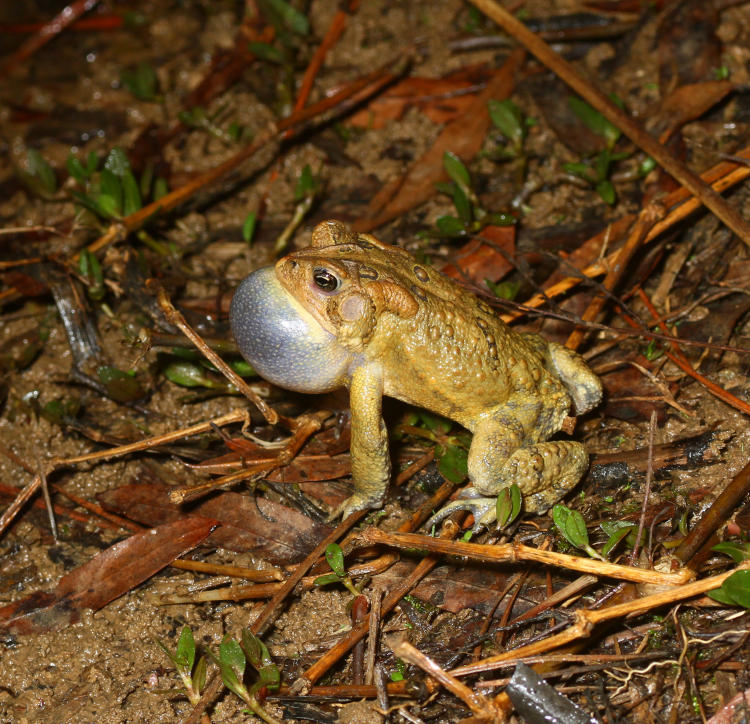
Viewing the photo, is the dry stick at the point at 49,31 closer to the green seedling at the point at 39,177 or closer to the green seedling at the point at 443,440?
the green seedling at the point at 39,177

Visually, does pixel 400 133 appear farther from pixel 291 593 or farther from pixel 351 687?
pixel 351 687

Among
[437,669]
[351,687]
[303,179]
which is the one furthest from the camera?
[303,179]

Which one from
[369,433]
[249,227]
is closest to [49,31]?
[249,227]

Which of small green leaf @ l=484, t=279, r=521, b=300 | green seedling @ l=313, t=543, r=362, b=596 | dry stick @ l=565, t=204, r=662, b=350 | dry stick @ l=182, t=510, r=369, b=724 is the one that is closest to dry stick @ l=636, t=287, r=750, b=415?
dry stick @ l=565, t=204, r=662, b=350

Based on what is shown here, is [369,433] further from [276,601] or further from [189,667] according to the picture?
[189,667]

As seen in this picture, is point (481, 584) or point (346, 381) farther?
point (346, 381)

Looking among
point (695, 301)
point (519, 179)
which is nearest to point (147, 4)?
point (519, 179)

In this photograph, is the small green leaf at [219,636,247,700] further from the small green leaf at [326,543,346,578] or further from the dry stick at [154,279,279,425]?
the dry stick at [154,279,279,425]
